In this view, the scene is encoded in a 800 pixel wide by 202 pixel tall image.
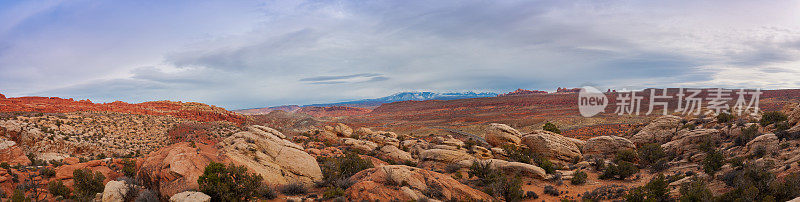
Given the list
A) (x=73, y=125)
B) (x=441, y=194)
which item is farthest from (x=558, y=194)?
(x=73, y=125)

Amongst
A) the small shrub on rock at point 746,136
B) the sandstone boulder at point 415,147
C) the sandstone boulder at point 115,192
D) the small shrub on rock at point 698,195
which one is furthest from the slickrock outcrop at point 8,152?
the small shrub on rock at point 746,136

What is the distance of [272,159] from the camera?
48.8ft

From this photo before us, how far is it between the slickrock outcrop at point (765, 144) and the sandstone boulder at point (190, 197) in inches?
981

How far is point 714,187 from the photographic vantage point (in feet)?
41.9

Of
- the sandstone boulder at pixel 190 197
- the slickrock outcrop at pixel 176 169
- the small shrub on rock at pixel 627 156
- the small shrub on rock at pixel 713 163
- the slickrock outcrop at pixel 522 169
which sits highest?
the slickrock outcrop at pixel 176 169

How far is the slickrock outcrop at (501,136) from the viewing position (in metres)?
27.4

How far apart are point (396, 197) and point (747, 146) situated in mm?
19966

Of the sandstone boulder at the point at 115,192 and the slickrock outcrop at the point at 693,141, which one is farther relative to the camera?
the slickrock outcrop at the point at 693,141

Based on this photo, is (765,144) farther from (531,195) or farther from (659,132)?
(659,132)

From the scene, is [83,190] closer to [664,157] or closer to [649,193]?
[649,193]

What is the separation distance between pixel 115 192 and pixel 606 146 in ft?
106

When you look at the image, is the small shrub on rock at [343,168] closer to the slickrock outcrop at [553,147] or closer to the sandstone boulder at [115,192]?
the sandstone boulder at [115,192]

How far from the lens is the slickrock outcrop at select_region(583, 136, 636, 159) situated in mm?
25328

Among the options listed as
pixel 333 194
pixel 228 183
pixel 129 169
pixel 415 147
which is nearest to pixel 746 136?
pixel 415 147
